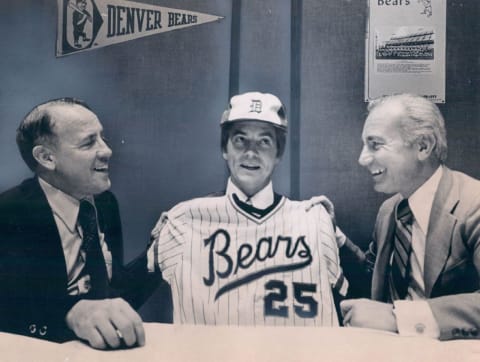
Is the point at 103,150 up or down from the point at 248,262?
up

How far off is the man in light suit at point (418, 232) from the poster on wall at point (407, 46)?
0.08 meters

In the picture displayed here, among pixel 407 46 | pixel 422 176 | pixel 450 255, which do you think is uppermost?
pixel 407 46

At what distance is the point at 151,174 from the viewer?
7.71 ft

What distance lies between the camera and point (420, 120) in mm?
2316

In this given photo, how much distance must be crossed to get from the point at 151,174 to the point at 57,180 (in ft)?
1.27

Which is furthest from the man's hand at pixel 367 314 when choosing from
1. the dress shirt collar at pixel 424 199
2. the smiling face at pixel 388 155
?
the smiling face at pixel 388 155

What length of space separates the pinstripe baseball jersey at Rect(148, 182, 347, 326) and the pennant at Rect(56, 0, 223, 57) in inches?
29.5

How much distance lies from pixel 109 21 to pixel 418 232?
155cm

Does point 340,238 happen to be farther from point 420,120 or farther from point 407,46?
point 407,46

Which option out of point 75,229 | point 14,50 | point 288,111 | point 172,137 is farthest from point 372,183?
point 14,50

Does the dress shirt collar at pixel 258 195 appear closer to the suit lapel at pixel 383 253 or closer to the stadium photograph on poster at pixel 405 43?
the suit lapel at pixel 383 253

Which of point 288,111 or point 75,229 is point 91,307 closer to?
point 75,229

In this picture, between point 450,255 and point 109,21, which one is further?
point 109,21

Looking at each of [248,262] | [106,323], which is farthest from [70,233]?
[248,262]
